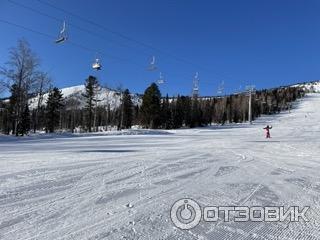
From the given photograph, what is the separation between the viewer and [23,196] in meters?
7.57

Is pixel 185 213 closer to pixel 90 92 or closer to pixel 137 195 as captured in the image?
pixel 137 195

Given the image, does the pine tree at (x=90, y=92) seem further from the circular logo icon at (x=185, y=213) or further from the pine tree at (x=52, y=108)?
the circular logo icon at (x=185, y=213)

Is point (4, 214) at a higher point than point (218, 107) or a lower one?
lower

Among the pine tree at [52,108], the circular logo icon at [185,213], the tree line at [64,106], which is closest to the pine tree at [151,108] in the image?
the tree line at [64,106]

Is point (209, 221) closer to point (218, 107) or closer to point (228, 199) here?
point (228, 199)

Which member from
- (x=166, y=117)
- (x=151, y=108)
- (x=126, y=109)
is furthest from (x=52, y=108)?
(x=166, y=117)

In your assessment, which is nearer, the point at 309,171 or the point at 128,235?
the point at 128,235

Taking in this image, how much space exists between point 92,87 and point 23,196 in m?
66.1

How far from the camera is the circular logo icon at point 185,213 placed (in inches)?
233

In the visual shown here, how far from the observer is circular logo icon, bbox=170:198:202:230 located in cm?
593

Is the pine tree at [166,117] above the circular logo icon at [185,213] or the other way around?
above

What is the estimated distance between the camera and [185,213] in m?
6.63

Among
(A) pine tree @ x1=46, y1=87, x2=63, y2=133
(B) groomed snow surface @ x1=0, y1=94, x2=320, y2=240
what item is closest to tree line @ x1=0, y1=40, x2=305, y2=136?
(A) pine tree @ x1=46, y1=87, x2=63, y2=133

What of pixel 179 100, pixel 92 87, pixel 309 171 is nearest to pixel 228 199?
pixel 309 171
